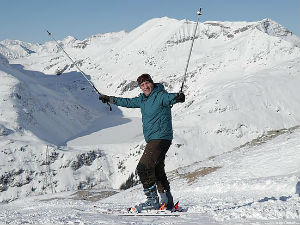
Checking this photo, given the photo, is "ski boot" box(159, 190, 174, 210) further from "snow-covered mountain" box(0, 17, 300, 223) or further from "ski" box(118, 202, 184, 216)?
"snow-covered mountain" box(0, 17, 300, 223)

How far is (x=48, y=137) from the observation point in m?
84.6

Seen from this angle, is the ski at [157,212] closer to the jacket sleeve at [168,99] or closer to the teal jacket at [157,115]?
the teal jacket at [157,115]

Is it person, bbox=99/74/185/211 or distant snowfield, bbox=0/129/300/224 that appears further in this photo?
person, bbox=99/74/185/211

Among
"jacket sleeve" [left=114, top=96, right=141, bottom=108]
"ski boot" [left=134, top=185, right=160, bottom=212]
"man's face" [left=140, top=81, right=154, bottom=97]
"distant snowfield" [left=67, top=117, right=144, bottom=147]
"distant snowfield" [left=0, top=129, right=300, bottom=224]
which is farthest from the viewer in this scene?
"distant snowfield" [left=67, top=117, right=144, bottom=147]

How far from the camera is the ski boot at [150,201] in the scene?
849 centimetres

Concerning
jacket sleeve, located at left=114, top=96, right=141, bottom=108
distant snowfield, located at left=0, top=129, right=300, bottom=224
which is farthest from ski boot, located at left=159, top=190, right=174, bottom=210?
jacket sleeve, located at left=114, top=96, right=141, bottom=108

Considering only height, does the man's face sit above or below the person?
above

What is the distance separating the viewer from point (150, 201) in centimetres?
A: 853

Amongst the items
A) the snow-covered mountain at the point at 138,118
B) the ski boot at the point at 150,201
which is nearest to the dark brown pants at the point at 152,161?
the ski boot at the point at 150,201

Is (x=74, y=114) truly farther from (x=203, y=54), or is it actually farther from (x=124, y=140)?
(x=203, y=54)

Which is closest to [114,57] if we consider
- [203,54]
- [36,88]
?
[203,54]

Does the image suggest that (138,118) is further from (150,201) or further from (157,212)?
(157,212)

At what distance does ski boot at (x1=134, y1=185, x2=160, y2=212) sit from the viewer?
27.9 feet

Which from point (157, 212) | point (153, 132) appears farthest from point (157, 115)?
point (157, 212)
